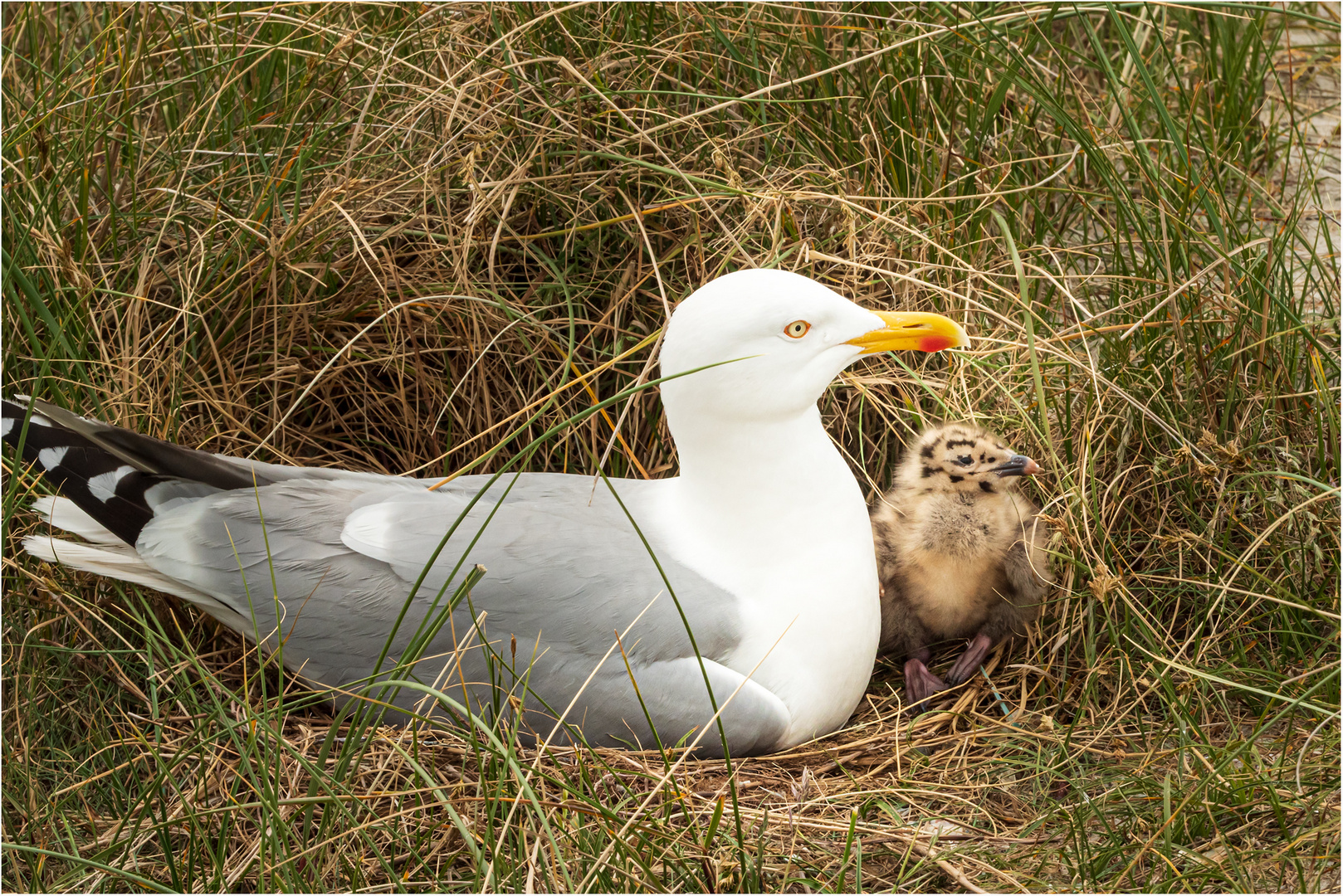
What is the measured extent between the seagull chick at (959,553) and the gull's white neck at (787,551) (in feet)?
1.02

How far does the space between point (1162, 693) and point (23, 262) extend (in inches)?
117

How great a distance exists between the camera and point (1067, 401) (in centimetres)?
282

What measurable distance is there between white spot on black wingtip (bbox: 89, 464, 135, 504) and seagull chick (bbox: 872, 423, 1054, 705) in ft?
6.17

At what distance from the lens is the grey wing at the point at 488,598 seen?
8.22 feet

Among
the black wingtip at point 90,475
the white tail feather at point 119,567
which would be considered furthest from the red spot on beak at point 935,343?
the black wingtip at point 90,475

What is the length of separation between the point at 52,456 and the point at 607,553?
129 cm

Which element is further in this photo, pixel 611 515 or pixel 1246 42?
pixel 1246 42

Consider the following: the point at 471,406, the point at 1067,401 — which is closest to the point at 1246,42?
the point at 1067,401

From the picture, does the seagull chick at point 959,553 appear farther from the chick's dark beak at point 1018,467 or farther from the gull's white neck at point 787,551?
Result: the gull's white neck at point 787,551

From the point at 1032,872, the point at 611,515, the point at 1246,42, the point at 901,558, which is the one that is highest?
the point at 1246,42

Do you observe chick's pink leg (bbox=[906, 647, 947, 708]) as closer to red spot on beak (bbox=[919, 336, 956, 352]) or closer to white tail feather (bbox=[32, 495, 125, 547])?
red spot on beak (bbox=[919, 336, 956, 352])

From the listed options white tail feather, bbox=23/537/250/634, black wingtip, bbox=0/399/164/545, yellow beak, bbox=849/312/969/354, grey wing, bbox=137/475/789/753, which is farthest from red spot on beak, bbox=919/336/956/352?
black wingtip, bbox=0/399/164/545

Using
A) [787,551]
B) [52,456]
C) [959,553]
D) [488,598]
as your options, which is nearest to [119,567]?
[52,456]

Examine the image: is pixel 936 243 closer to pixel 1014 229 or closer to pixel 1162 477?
pixel 1014 229
